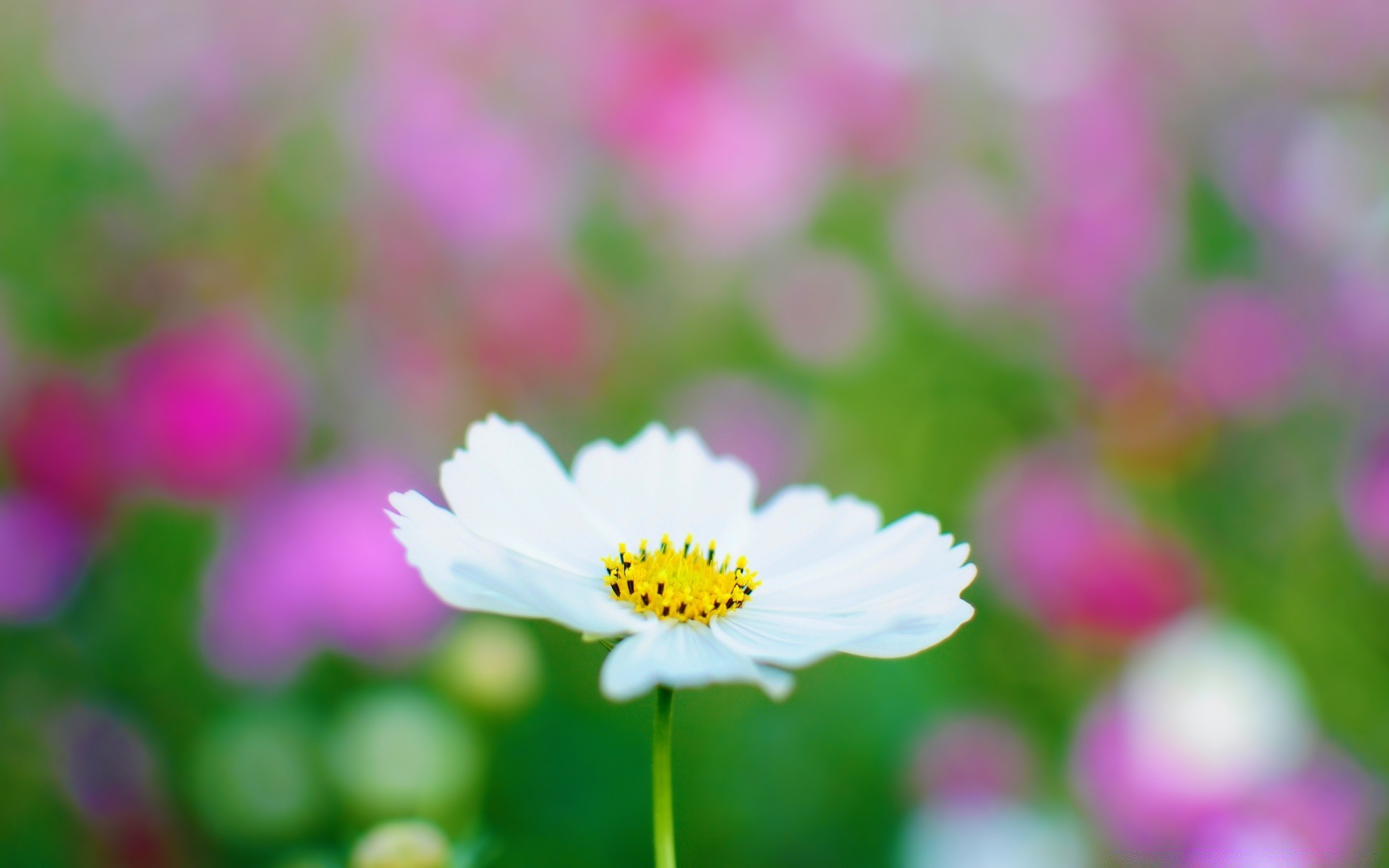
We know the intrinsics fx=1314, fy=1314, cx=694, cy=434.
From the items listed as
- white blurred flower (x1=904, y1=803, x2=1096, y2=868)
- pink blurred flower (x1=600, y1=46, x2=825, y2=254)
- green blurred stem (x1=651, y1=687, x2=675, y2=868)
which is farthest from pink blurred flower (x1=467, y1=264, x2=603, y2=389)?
green blurred stem (x1=651, y1=687, x2=675, y2=868)

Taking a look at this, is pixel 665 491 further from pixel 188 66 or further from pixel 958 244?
pixel 188 66

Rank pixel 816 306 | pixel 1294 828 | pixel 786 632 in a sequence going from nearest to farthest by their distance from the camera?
pixel 786 632
pixel 1294 828
pixel 816 306

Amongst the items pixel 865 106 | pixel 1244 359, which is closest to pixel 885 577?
pixel 1244 359

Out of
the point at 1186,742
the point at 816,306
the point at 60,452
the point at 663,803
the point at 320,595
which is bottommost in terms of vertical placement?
the point at 663,803

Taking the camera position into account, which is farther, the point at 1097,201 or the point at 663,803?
the point at 1097,201

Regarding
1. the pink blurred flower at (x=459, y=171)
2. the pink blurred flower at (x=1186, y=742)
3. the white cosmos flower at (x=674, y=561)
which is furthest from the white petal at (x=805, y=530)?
the pink blurred flower at (x=459, y=171)

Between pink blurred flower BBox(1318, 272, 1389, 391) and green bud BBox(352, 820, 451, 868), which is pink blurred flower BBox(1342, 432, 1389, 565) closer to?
pink blurred flower BBox(1318, 272, 1389, 391)
